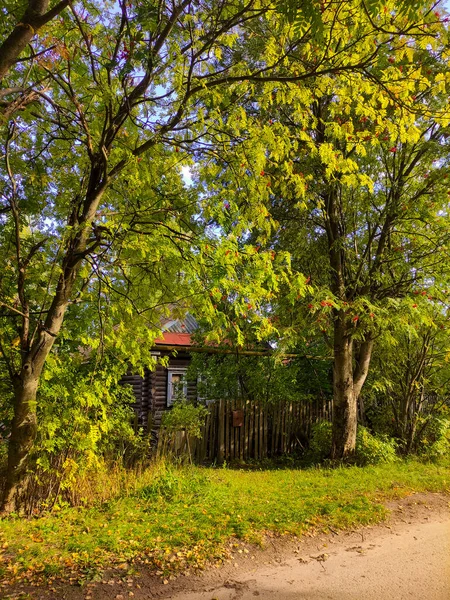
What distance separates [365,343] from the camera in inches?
359

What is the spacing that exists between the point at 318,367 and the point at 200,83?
9.42 meters

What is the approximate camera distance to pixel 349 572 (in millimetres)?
3713

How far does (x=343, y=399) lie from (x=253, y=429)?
2784 mm

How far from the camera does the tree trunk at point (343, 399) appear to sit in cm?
866

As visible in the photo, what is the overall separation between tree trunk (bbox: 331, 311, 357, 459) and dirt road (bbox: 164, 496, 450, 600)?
3.80 m

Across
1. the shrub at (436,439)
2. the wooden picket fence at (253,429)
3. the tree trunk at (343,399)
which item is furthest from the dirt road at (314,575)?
the shrub at (436,439)

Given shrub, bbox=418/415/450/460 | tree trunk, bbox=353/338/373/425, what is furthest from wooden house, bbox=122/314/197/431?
shrub, bbox=418/415/450/460

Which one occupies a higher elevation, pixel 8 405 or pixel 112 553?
pixel 8 405

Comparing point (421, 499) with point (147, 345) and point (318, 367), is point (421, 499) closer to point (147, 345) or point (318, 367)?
point (147, 345)

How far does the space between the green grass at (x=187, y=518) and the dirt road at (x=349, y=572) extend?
32 cm

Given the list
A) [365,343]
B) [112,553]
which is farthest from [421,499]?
[112,553]

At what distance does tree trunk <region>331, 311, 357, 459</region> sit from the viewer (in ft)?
28.4

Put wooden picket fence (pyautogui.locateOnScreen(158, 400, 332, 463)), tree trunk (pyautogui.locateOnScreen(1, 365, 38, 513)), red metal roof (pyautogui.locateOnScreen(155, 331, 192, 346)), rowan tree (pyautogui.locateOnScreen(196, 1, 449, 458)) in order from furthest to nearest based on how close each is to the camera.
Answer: red metal roof (pyautogui.locateOnScreen(155, 331, 192, 346)), wooden picket fence (pyautogui.locateOnScreen(158, 400, 332, 463)), rowan tree (pyautogui.locateOnScreen(196, 1, 449, 458)), tree trunk (pyautogui.locateOnScreen(1, 365, 38, 513))

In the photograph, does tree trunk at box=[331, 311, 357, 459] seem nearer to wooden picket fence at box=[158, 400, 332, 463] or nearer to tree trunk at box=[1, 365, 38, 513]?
wooden picket fence at box=[158, 400, 332, 463]
